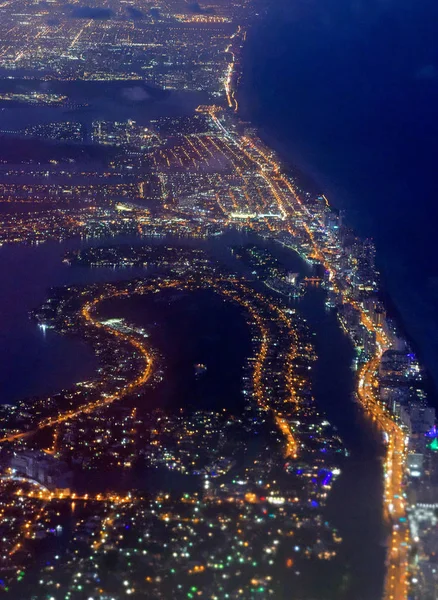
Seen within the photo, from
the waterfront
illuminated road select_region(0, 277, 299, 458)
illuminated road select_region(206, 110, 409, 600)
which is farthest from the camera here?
illuminated road select_region(0, 277, 299, 458)

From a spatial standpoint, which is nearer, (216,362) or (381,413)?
(381,413)

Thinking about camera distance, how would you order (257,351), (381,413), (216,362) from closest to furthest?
(381,413) < (216,362) < (257,351)

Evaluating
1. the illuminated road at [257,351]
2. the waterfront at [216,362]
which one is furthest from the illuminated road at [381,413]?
the illuminated road at [257,351]

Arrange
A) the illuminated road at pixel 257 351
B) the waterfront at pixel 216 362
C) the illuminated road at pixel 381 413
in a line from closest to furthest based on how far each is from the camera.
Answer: the illuminated road at pixel 381 413 → the waterfront at pixel 216 362 → the illuminated road at pixel 257 351

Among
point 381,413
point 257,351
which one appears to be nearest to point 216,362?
point 257,351

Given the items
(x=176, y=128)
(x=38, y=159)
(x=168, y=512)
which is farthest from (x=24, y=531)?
(x=176, y=128)

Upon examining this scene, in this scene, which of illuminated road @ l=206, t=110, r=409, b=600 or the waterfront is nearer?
illuminated road @ l=206, t=110, r=409, b=600

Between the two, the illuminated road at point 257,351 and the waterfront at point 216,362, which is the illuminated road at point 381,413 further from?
the illuminated road at point 257,351

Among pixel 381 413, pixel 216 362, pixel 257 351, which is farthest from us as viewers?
pixel 257 351

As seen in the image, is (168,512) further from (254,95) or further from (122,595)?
(254,95)

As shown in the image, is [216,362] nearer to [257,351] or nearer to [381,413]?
[257,351]

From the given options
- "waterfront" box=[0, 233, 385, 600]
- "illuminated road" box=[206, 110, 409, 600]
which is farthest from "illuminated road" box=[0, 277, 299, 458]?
"illuminated road" box=[206, 110, 409, 600]

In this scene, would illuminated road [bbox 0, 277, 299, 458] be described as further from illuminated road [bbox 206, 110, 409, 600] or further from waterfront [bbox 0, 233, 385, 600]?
illuminated road [bbox 206, 110, 409, 600]
